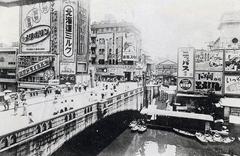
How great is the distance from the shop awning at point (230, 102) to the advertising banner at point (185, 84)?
5961 millimetres

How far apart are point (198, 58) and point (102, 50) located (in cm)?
3366

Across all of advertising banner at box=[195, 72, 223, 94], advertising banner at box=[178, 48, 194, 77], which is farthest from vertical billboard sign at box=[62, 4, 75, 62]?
advertising banner at box=[195, 72, 223, 94]

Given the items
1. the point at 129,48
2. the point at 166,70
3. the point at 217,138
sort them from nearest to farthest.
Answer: the point at 217,138, the point at 129,48, the point at 166,70

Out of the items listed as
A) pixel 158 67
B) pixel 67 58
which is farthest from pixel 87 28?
pixel 158 67

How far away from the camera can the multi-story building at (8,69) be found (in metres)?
44.3

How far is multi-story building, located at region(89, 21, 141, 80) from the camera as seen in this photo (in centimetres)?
6235

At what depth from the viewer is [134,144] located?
29.2 m

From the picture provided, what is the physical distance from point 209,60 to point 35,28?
3323 cm

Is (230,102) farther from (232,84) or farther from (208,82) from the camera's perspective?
(208,82)

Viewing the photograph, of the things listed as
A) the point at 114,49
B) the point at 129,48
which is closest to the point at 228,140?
the point at 129,48

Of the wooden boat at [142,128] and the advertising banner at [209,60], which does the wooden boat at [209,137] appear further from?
the advertising banner at [209,60]

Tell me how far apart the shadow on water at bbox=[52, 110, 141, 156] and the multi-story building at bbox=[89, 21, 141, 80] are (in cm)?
2737

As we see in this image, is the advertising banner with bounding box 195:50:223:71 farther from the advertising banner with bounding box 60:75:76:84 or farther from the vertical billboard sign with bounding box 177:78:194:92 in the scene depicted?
the advertising banner with bounding box 60:75:76:84

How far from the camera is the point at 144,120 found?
3812 centimetres
